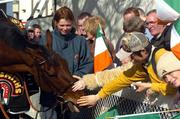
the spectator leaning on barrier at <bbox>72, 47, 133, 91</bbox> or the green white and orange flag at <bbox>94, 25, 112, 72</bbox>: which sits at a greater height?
the green white and orange flag at <bbox>94, 25, 112, 72</bbox>

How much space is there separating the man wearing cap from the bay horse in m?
0.68

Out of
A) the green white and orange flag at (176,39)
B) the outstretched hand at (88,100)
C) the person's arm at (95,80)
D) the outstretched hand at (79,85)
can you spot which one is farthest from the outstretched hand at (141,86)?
the outstretched hand at (79,85)

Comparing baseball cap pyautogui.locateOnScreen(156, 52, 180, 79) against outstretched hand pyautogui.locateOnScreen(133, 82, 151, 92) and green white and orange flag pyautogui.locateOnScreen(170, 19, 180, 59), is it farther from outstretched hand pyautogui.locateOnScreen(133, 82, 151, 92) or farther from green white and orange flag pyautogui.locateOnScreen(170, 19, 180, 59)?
outstretched hand pyautogui.locateOnScreen(133, 82, 151, 92)

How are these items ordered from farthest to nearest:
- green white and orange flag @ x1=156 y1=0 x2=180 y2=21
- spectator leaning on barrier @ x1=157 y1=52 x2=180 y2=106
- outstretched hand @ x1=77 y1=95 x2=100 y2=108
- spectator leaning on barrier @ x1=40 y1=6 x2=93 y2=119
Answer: spectator leaning on barrier @ x1=40 y1=6 x2=93 y2=119
outstretched hand @ x1=77 y1=95 x2=100 y2=108
green white and orange flag @ x1=156 y1=0 x2=180 y2=21
spectator leaning on barrier @ x1=157 y1=52 x2=180 y2=106

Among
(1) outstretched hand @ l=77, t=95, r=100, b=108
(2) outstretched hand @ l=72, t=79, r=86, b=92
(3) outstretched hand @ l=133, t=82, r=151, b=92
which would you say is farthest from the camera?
(2) outstretched hand @ l=72, t=79, r=86, b=92

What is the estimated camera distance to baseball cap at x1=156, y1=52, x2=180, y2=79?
10.9 feet

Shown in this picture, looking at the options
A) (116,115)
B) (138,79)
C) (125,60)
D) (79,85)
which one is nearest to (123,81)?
(138,79)

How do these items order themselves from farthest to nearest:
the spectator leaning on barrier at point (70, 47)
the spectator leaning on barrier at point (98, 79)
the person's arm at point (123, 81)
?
1. the spectator leaning on barrier at point (70, 47)
2. the spectator leaning on barrier at point (98, 79)
3. the person's arm at point (123, 81)

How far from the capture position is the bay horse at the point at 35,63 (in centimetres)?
482

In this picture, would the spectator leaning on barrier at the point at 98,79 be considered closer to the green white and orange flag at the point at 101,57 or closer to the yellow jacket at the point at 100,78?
the yellow jacket at the point at 100,78

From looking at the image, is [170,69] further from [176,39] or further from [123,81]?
[123,81]

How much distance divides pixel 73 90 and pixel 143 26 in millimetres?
1018

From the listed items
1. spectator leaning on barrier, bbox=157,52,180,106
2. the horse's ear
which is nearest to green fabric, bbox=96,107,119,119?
the horse's ear

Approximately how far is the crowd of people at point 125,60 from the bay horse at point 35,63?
0.12 m
